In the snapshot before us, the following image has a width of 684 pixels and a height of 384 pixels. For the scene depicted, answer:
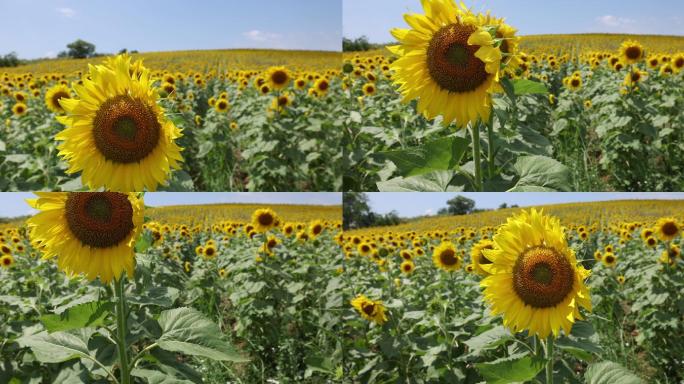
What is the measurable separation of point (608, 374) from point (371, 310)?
1432mm

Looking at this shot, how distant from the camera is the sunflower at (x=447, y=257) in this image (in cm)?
360

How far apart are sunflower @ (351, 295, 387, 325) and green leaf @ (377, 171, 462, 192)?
1.31 meters

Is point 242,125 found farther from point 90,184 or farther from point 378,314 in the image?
point 90,184

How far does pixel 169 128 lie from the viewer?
5.19 feet

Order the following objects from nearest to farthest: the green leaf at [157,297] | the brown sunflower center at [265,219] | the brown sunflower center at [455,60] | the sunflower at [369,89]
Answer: the brown sunflower center at [455,60] → the green leaf at [157,297] → the brown sunflower center at [265,219] → the sunflower at [369,89]

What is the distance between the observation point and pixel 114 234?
182 cm

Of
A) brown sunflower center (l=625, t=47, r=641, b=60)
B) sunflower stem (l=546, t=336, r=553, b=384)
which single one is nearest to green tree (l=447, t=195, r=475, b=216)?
sunflower stem (l=546, t=336, r=553, b=384)

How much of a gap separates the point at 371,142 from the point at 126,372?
177 centimetres

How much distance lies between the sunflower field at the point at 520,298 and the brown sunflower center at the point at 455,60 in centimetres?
44

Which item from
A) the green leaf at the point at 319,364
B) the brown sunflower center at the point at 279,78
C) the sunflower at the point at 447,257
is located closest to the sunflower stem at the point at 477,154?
the green leaf at the point at 319,364

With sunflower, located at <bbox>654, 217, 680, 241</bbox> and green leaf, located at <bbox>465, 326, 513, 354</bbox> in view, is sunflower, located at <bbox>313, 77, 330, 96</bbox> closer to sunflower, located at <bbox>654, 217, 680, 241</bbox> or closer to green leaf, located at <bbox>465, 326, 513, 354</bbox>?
sunflower, located at <bbox>654, 217, 680, 241</bbox>

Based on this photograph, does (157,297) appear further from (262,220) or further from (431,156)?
(262,220)

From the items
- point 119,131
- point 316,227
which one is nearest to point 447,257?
point 316,227

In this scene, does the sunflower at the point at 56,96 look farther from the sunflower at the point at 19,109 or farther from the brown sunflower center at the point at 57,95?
the sunflower at the point at 19,109
